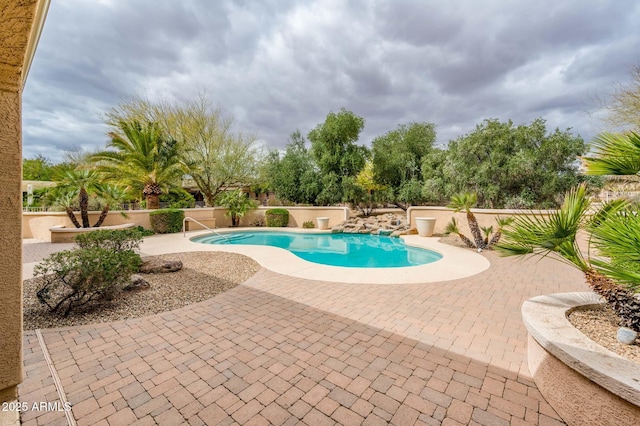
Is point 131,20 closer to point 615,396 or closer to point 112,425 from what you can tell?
point 112,425

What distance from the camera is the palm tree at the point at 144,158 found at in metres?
13.4

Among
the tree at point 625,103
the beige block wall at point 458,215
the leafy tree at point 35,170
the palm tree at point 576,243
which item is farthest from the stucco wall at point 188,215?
the leafy tree at point 35,170

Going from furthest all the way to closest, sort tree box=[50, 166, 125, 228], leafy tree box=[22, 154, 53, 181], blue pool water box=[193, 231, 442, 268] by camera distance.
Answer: leafy tree box=[22, 154, 53, 181], tree box=[50, 166, 125, 228], blue pool water box=[193, 231, 442, 268]

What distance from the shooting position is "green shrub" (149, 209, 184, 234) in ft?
43.9

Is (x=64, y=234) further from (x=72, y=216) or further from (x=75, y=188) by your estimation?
A: (x=75, y=188)

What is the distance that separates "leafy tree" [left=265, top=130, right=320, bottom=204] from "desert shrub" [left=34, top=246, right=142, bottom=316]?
49.1 feet

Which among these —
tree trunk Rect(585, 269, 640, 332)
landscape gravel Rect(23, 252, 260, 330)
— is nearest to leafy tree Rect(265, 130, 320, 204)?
landscape gravel Rect(23, 252, 260, 330)

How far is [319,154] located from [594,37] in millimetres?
14508

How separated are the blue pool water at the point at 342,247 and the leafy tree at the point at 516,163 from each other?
6638mm

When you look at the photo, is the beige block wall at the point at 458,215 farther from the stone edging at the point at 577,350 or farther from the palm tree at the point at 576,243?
the stone edging at the point at 577,350

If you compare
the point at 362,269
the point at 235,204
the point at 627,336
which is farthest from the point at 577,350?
the point at 235,204

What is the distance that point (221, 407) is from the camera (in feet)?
7.10

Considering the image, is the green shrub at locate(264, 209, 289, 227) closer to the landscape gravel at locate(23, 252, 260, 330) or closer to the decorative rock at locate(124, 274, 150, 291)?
the landscape gravel at locate(23, 252, 260, 330)

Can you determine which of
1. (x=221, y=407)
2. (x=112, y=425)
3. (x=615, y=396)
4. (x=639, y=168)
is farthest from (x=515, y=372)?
(x=112, y=425)
